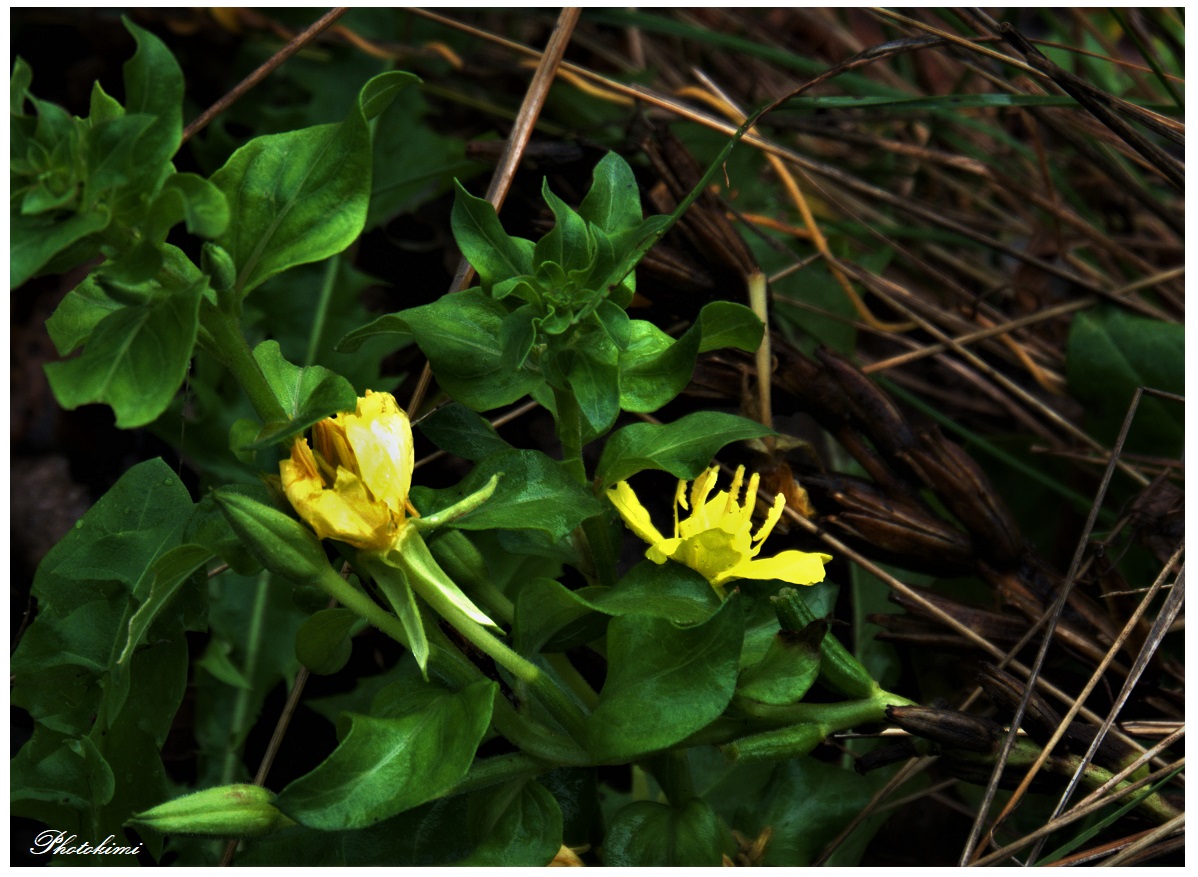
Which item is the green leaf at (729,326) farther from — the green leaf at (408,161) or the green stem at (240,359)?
the green leaf at (408,161)

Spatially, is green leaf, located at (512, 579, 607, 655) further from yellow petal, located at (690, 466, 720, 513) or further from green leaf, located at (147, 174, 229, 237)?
green leaf, located at (147, 174, 229, 237)

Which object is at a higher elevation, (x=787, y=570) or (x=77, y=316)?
(x=77, y=316)

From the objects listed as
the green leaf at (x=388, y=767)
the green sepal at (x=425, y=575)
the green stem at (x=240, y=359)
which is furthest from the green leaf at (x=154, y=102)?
the green leaf at (x=388, y=767)

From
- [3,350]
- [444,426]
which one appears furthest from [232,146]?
[444,426]

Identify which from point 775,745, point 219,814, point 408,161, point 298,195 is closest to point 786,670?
point 775,745

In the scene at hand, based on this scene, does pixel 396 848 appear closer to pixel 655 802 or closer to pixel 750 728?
pixel 655 802

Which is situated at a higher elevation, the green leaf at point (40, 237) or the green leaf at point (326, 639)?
the green leaf at point (40, 237)

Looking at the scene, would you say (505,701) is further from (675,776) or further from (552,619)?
(675,776)
